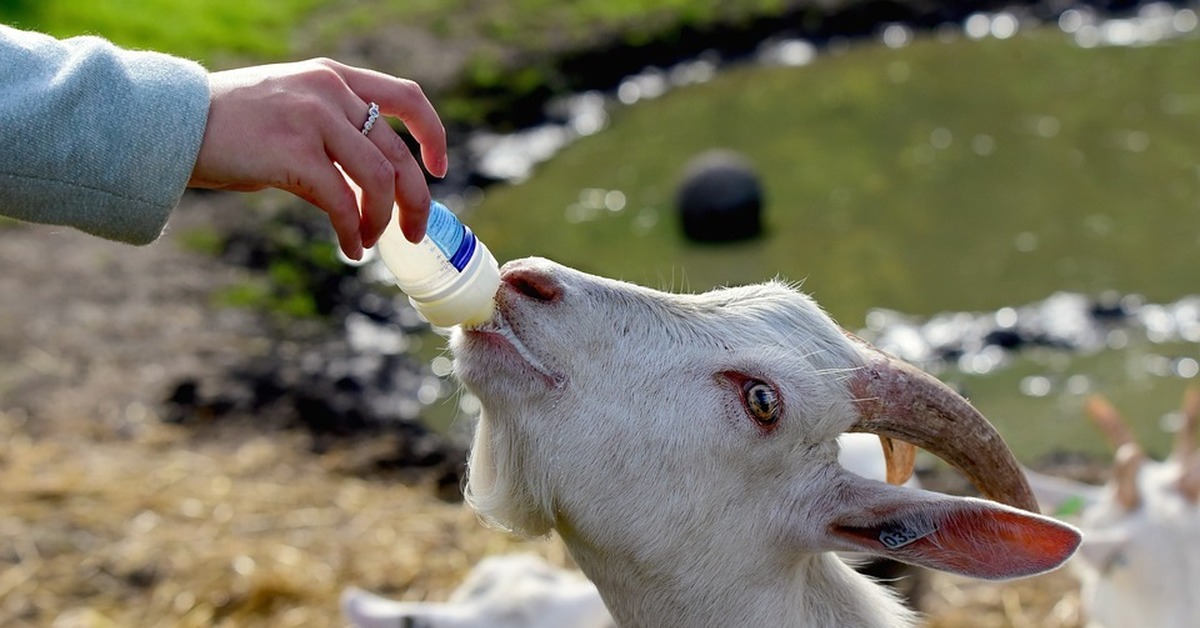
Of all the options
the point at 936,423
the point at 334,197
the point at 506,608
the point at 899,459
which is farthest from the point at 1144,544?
the point at 334,197

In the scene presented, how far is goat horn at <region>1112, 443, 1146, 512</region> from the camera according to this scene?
17.0ft

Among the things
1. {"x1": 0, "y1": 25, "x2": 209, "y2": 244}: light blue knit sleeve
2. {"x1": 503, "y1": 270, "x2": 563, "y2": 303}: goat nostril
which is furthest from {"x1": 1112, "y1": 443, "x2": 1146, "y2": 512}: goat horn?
{"x1": 0, "y1": 25, "x2": 209, "y2": 244}: light blue knit sleeve

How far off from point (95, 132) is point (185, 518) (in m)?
4.61

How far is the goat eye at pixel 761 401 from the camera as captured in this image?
109 inches

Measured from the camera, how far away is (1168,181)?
442 inches

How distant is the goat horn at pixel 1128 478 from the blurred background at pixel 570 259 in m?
0.86

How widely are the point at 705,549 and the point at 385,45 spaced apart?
1267cm

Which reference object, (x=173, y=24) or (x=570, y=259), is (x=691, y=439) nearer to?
(x=570, y=259)

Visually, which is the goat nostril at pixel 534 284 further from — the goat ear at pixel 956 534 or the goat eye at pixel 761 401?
the goat ear at pixel 956 534

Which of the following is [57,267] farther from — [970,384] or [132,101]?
[132,101]

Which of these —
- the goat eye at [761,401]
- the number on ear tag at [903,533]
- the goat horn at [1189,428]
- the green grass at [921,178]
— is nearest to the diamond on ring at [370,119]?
the goat eye at [761,401]

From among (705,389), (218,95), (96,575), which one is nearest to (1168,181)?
(96,575)

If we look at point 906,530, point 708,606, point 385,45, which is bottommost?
point 385,45

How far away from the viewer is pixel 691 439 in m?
2.75
